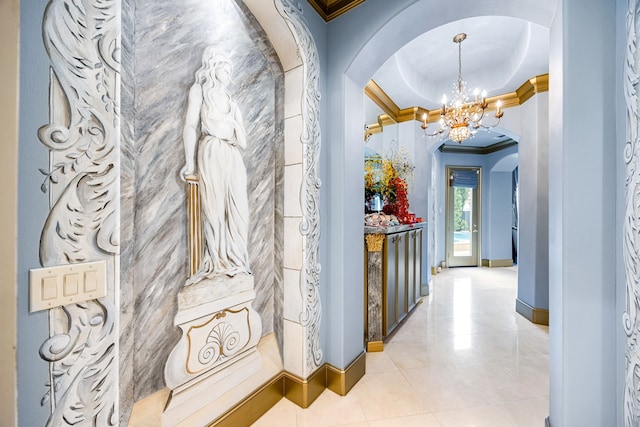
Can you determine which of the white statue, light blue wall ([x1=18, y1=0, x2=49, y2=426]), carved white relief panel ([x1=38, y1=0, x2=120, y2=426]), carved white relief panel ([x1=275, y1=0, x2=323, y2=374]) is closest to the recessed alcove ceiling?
carved white relief panel ([x1=275, y1=0, x2=323, y2=374])

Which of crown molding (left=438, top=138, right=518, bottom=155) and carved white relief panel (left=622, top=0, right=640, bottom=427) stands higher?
crown molding (left=438, top=138, right=518, bottom=155)

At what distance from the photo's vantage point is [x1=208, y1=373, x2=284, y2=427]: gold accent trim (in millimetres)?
1465

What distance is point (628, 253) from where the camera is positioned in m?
1.02

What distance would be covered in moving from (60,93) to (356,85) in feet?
5.78

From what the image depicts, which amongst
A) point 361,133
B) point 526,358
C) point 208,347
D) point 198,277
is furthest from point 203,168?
point 526,358

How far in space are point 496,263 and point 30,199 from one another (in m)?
7.66

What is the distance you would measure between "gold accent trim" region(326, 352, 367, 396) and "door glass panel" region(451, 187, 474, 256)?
17.1 ft

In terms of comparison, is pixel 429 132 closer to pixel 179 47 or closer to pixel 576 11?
pixel 576 11

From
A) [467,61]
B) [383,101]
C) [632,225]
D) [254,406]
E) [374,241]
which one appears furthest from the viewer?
[383,101]

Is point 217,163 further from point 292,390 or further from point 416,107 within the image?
point 416,107

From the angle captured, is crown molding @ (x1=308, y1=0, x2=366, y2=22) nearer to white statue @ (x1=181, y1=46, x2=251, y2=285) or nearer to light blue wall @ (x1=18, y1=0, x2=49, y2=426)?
white statue @ (x1=181, y1=46, x2=251, y2=285)

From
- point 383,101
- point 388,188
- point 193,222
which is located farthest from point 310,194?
point 383,101

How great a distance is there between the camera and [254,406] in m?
1.60

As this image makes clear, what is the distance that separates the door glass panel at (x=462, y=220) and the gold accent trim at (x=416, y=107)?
9.29ft
